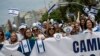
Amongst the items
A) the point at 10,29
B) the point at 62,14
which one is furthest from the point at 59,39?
the point at 62,14

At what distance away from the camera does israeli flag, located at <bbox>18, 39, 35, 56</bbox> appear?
39.8 feet

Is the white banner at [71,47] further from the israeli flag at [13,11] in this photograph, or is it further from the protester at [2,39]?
the israeli flag at [13,11]

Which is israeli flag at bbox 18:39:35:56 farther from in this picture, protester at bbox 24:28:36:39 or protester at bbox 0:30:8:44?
protester at bbox 0:30:8:44

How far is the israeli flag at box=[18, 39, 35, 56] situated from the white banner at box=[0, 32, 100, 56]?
0.08 meters

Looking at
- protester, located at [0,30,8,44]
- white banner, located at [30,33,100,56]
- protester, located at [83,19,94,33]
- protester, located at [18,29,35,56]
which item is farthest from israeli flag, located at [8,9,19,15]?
protester, located at [83,19,94,33]

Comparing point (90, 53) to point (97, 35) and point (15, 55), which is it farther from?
point (15, 55)

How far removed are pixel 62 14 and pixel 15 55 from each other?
5769 cm

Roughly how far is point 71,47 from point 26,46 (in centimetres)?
123

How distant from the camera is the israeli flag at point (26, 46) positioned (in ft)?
39.8

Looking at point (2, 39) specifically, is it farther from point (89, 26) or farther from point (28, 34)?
point (89, 26)

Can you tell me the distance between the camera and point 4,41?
40.3 ft

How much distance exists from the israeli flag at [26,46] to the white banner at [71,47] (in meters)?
0.08

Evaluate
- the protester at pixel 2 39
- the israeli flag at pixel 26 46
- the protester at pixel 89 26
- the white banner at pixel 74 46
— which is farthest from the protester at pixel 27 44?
the protester at pixel 89 26

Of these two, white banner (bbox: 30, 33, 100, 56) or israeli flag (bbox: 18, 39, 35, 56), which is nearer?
white banner (bbox: 30, 33, 100, 56)
